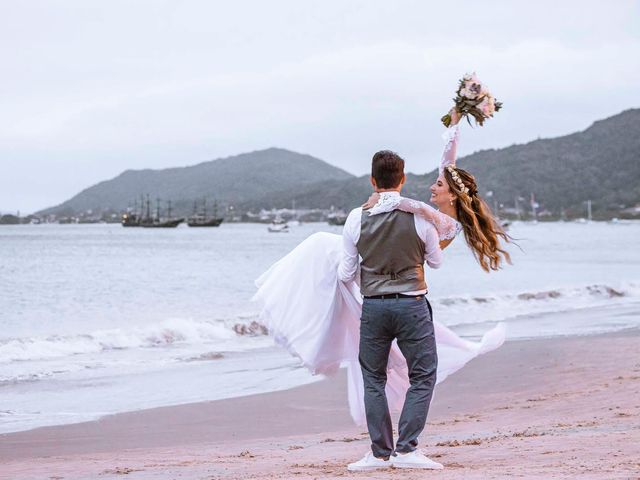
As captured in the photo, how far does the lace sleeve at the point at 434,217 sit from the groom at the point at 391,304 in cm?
4

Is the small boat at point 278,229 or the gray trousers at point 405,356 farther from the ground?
the gray trousers at point 405,356

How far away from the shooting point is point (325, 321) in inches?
245

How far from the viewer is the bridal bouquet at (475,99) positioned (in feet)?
19.8

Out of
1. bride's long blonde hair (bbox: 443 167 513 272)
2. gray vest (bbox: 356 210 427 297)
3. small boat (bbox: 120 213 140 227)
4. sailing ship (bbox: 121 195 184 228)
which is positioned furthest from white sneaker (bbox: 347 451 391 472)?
small boat (bbox: 120 213 140 227)

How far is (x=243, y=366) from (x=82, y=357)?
3.45 meters

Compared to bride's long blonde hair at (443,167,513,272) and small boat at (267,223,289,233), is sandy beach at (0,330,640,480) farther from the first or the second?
small boat at (267,223,289,233)

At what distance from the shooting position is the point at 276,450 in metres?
7.56

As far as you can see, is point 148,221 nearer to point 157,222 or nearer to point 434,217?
point 157,222

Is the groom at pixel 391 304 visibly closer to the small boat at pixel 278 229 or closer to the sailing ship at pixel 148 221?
the small boat at pixel 278 229

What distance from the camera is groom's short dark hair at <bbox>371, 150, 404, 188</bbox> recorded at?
574 centimetres

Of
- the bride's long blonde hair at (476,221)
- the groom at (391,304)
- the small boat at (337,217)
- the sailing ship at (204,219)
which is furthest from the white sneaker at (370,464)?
the sailing ship at (204,219)

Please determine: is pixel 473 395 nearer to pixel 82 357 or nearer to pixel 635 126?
pixel 82 357

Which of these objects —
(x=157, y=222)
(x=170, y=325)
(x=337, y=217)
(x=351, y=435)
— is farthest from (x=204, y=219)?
(x=351, y=435)

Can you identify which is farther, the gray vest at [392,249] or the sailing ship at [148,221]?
the sailing ship at [148,221]
